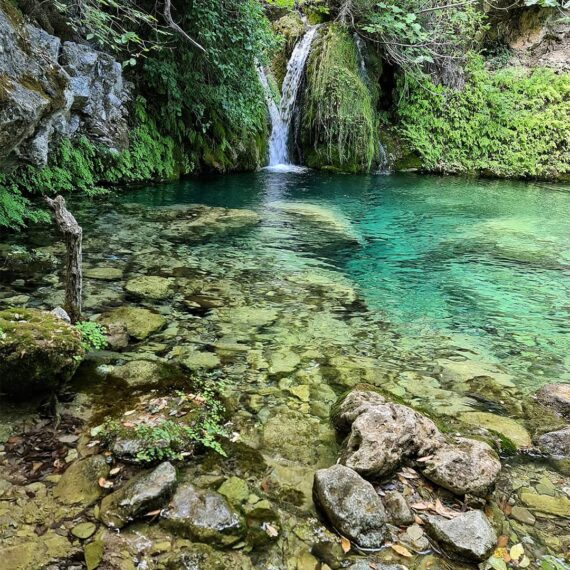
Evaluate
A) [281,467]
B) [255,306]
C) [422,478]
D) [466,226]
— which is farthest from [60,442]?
[466,226]

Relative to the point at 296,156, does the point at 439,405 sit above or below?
below

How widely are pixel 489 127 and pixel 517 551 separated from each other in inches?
695

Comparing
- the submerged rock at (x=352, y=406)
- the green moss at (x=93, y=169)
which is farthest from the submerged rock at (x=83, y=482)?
the green moss at (x=93, y=169)

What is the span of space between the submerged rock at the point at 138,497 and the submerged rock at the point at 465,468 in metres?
1.44

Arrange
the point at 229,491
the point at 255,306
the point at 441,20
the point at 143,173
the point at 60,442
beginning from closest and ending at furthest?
1. the point at 229,491
2. the point at 60,442
3. the point at 255,306
4. the point at 143,173
5. the point at 441,20

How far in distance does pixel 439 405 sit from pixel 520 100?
18009 millimetres

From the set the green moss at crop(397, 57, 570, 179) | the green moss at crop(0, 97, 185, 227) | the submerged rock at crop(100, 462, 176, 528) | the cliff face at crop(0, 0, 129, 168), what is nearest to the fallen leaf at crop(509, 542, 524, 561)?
the submerged rock at crop(100, 462, 176, 528)

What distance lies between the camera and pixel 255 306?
486 centimetres

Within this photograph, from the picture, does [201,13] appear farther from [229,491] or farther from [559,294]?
[229,491]

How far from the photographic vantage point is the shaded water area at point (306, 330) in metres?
2.39

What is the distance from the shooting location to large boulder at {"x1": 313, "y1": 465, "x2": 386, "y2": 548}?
2234 millimetres

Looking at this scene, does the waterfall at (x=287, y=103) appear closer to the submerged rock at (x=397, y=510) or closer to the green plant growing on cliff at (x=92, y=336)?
the green plant growing on cliff at (x=92, y=336)

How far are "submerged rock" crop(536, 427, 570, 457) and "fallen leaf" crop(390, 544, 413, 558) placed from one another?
1341mm

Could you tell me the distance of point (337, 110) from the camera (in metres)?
14.0
